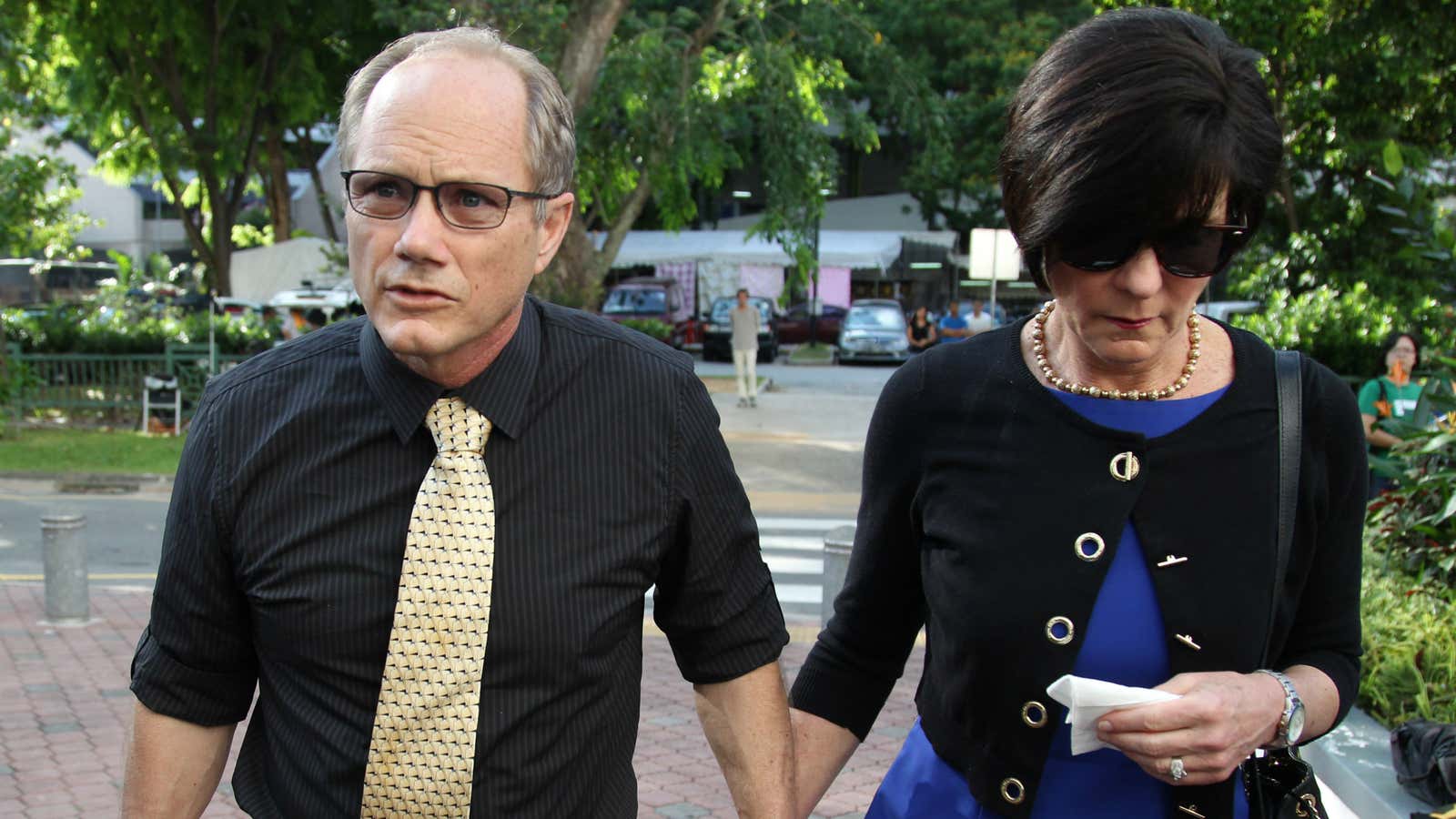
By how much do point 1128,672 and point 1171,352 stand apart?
1.56ft

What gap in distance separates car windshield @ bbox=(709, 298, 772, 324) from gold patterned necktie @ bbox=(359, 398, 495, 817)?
32.4 m

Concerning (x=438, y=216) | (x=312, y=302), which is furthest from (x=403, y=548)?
(x=312, y=302)

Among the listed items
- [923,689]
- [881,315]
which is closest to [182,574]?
[923,689]

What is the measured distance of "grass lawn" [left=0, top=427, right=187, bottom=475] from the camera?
1486cm

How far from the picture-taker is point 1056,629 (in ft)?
6.64

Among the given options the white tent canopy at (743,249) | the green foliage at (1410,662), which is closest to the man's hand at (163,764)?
the green foliage at (1410,662)

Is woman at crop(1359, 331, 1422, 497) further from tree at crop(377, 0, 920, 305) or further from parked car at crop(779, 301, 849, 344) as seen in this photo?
parked car at crop(779, 301, 849, 344)

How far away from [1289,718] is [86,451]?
15786 millimetres

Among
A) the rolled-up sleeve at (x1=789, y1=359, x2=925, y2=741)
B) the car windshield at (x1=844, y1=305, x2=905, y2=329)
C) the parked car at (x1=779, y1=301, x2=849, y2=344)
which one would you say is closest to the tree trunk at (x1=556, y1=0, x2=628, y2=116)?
the rolled-up sleeve at (x1=789, y1=359, x2=925, y2=741)

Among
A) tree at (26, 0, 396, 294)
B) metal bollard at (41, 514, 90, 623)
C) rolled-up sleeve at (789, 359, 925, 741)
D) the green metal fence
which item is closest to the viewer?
rolled-up sleeve at (789, 359, 925, 741)

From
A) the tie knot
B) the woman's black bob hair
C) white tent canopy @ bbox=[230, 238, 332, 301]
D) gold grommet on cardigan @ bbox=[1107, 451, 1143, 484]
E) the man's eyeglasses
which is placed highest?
the woman's black bob hair

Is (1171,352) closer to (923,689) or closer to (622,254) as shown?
(923,689)

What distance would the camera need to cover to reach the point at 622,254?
135 feet

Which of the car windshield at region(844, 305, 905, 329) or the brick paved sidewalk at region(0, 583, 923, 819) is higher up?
the car windshield at region(844, 305, 905, 329)
